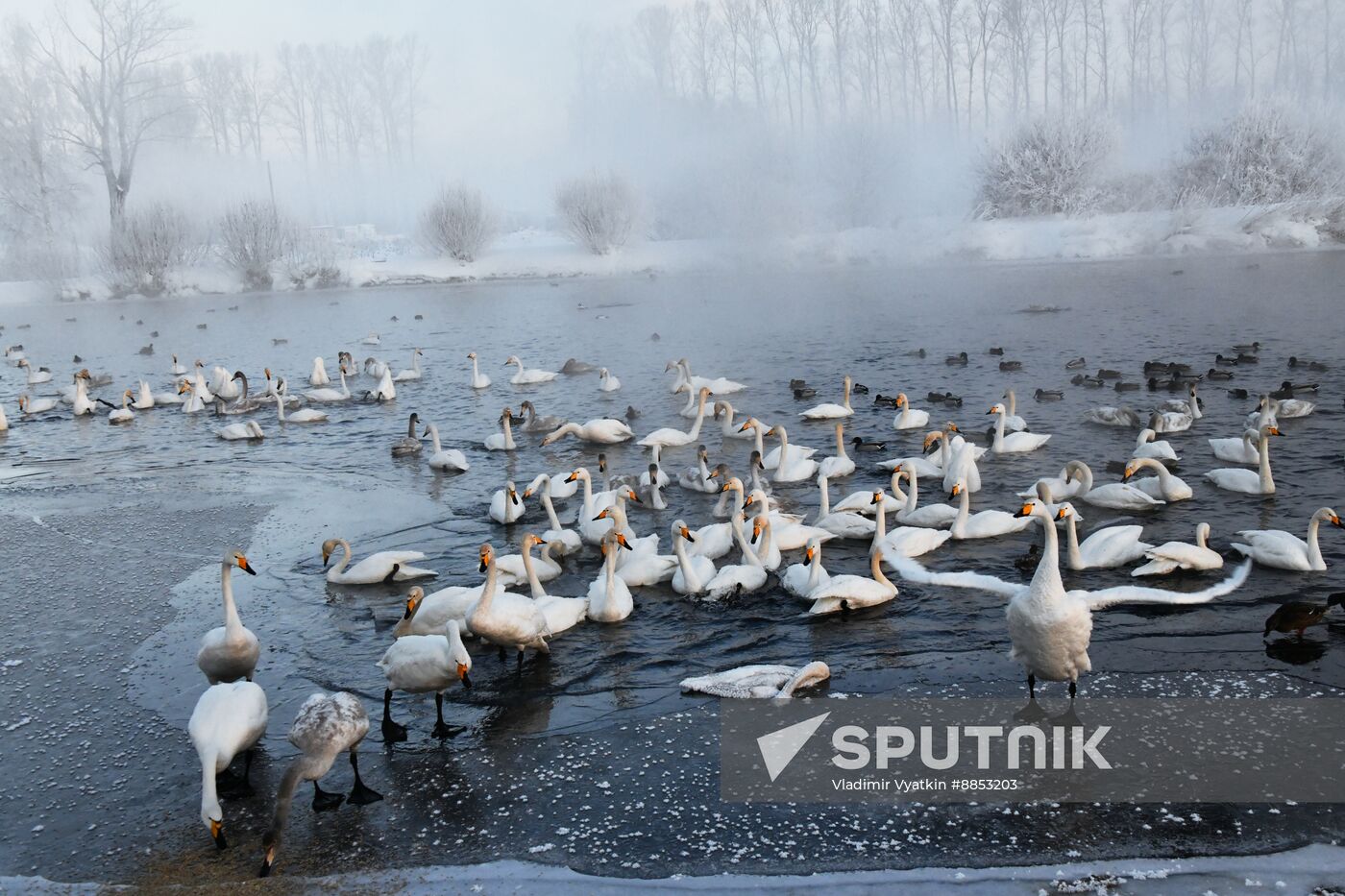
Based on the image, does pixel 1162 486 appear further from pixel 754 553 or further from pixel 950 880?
pixel 950 880

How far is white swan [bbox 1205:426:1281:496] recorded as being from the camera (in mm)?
10305

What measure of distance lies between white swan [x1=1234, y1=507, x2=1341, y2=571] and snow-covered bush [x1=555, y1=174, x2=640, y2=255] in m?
44.5

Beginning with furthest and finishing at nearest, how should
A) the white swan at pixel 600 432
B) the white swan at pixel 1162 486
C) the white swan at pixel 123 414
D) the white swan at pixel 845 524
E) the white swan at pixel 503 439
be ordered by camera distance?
the white swan at pixel 123 414
the white swan at pixel 600 432
the white swan at pixel 503 439
the white swan at pixel 1162 486
the white swan at pixel 845 524

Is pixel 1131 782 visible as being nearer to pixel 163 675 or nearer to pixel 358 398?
pixel 163 675

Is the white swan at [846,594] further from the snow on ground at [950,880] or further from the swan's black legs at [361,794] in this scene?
the swan's black legs at [361,794]

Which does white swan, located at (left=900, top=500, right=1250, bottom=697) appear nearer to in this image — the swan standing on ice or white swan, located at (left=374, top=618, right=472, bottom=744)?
white swan, located at (left=374, top=618, right=472, bottom=744)

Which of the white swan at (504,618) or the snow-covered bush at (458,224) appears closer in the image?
the white swan at (504,618)

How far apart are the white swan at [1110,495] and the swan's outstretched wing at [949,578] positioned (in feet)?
6.37

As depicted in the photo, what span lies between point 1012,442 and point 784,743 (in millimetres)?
7635

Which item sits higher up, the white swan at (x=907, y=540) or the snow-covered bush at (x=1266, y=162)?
the snow-covered bush at (x=1266, y=162)

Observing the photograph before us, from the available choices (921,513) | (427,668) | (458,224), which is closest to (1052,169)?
(458,224)

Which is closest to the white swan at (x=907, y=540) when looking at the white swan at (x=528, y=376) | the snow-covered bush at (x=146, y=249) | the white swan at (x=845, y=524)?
the white swan at (x=845, y=524)

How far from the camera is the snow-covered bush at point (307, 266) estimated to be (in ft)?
166

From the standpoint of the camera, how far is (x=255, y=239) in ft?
164
